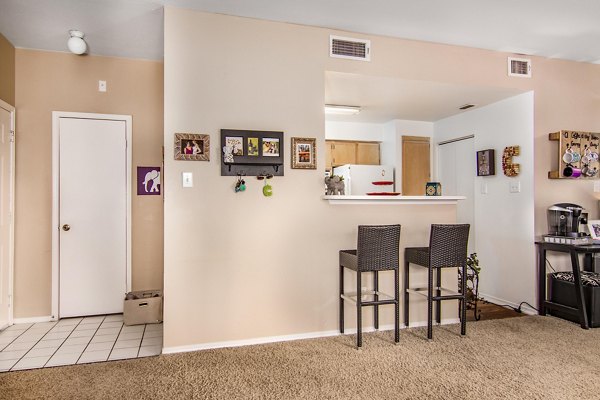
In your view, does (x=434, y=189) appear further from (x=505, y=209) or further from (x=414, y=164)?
(x=414, y=164)

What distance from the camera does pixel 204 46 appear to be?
2.90 metres

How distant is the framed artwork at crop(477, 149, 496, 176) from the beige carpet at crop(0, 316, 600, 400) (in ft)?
6.08

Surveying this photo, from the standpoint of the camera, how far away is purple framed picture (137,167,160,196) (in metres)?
3.91

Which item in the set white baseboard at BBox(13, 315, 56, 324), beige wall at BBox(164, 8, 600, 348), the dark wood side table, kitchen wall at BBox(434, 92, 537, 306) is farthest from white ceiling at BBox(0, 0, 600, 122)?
white baseboard at BBox(13, 315, 56, 324)

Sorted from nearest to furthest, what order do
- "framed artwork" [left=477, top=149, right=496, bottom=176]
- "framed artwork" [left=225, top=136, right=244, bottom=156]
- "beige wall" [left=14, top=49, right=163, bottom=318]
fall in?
"framed artwork" [left=225, top=136, right=244, bottom=156] < "beige wall" [left=14, top=49, right=163, bottom=318] < "framed artwork" [left=477, top=149, right=496, bottom=176]

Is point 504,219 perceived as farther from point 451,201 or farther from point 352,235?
point 352,235

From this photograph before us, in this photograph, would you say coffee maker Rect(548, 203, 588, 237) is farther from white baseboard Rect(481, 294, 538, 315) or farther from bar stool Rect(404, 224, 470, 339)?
bar stool Rect(404, 224, 470, 339)

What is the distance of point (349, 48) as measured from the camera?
10.7 feet

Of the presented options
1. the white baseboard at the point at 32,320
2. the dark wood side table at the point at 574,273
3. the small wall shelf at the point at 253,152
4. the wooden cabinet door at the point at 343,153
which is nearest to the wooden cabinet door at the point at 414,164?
the wooden cabinet door at the point at 343,153

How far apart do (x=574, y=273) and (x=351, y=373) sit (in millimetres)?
2317

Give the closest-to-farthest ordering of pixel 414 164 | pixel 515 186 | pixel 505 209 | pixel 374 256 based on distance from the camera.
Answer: pixel 374 256
pixel 515 186
pixel 505 209
pixel 414 164

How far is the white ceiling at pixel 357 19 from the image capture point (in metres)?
2.79

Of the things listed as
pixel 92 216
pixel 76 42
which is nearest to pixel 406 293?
pixel 92 216

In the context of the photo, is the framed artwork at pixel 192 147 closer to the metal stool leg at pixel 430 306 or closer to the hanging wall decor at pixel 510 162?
the metal stool leg at pixel 430 306
